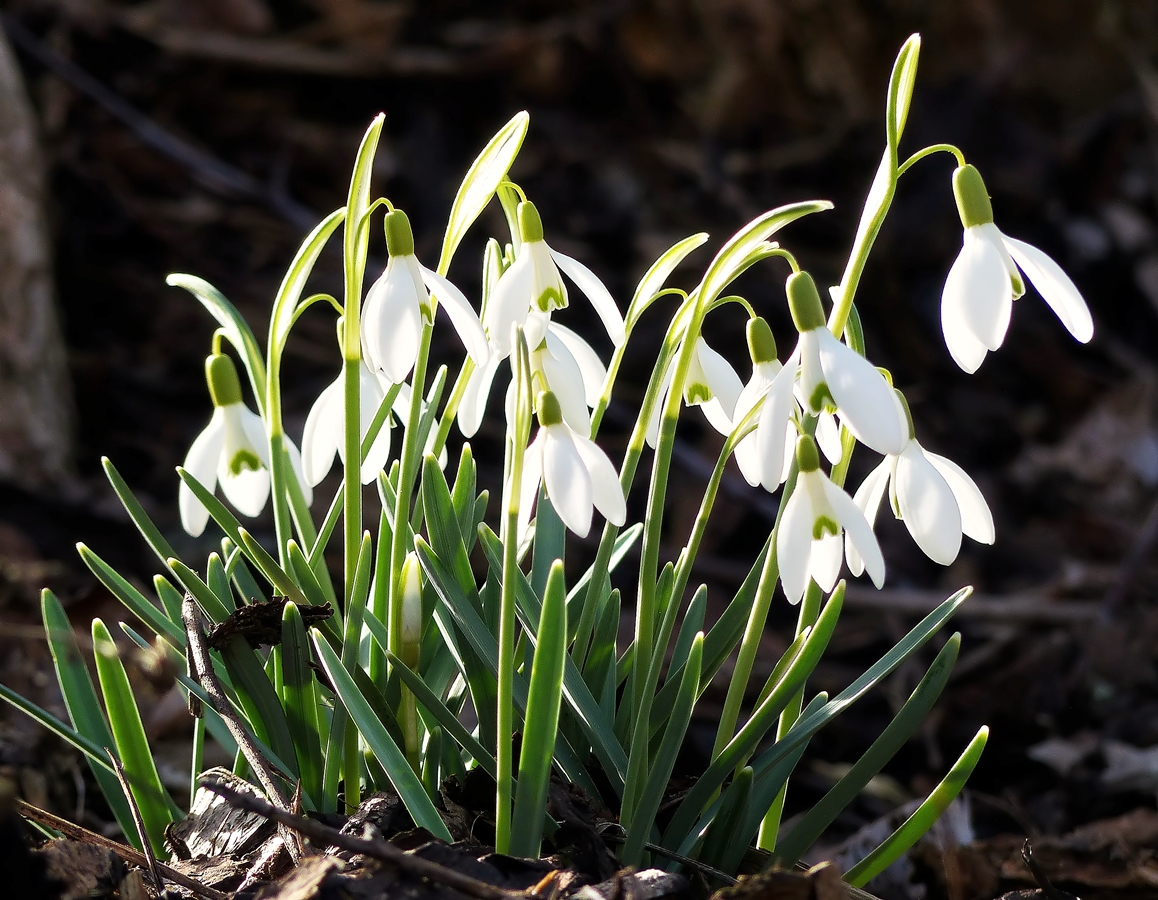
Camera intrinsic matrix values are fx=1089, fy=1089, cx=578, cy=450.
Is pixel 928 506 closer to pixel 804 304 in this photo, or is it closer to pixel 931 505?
pixel 931 505

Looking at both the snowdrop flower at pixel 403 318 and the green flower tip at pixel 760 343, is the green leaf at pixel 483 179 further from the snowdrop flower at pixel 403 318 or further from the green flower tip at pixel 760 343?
the green flower tip at pixel 760 343

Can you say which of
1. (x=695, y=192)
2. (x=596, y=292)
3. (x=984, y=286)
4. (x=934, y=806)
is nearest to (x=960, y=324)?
(x=984, y=286)

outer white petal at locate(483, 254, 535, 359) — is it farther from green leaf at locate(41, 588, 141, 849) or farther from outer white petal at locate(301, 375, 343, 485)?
green leaf at locate(41, 588, 141, 849)

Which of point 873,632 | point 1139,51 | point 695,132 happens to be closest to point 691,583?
point 873,632

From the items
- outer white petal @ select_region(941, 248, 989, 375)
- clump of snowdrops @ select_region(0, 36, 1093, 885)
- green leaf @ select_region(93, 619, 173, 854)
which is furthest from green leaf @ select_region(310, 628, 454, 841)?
outer white petal @ select_region(941, 248, 989, 375)

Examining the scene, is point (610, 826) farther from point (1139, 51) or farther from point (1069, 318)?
point (1139, 51)

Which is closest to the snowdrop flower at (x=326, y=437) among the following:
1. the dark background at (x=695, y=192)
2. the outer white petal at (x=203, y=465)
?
the outer white petal at (x=203, y=465)

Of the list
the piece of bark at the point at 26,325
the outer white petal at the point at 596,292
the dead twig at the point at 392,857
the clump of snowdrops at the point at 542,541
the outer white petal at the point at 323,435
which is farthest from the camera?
the piece of bark at the point at 26,325
